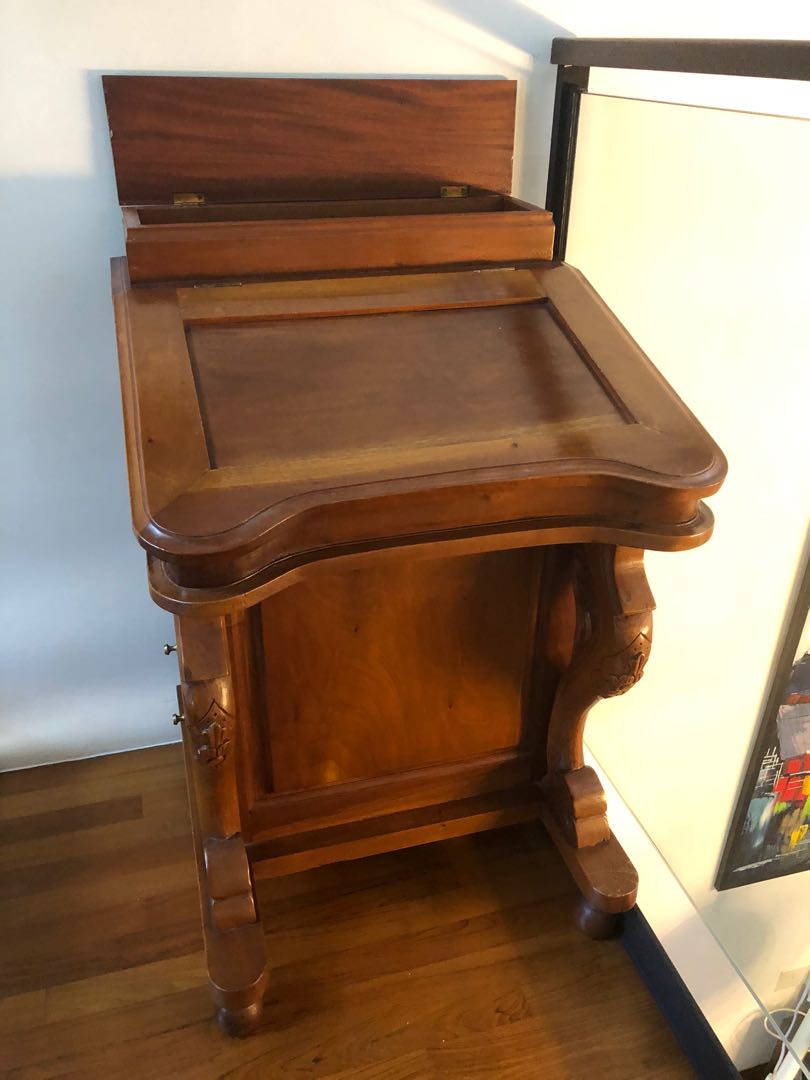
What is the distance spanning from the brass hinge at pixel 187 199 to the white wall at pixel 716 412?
26.8 inches

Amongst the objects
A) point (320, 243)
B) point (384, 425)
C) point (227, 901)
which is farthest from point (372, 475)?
point (227, 901)

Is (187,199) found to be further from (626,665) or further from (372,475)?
(626,665)

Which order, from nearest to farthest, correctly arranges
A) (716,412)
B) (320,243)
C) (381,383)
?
(381,383) → (320,243) → (716,412)

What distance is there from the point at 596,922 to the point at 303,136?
1365 mm

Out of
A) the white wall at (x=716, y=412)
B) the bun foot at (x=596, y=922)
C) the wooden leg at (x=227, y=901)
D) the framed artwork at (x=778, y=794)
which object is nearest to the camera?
the wooden leg at (x=227, y=901)

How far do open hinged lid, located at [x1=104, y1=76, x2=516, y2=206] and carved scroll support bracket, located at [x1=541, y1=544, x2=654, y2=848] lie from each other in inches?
28.8

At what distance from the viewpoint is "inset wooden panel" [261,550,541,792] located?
4.06 ft

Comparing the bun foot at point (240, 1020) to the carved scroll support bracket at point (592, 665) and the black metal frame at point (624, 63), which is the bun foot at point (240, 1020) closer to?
the carved scroll support bracket at point (592, 665)

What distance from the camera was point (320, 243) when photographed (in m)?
1.18

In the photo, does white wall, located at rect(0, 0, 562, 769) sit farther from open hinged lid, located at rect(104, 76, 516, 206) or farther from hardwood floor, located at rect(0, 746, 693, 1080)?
hardwood floor, located at rect(0, 746, 693, 1080)

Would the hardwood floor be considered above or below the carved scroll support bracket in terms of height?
below

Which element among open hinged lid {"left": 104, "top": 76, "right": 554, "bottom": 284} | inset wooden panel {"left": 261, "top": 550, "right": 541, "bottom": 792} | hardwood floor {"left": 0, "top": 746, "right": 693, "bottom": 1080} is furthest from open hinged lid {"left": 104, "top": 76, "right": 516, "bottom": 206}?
hardwood floor {"left": 0, "top": 746, "right": 693, "bottom": 1080}

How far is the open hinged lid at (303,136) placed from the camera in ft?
4.36

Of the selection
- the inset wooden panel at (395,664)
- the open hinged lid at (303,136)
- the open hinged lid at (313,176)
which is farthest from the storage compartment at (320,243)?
the inset wooden panel at (395,664)
